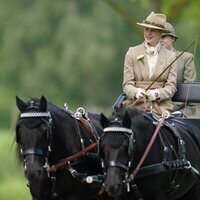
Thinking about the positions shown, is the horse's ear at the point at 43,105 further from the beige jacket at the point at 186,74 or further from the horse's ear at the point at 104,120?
the beige jacket at the point at 186,74

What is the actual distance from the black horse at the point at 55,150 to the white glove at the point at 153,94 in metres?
0.75

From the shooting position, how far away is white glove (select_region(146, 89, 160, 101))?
43.1 feet

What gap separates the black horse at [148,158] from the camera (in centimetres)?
1153

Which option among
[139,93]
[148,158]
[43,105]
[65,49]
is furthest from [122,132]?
[65,49]

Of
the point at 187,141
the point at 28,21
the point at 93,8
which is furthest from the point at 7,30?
the point at 187,141

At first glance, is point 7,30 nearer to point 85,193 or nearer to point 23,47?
point 23,47

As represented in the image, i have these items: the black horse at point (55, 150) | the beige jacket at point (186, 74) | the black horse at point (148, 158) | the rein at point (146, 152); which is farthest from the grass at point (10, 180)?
the rein at point (146, 152)

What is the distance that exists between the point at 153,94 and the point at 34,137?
6.29 feet

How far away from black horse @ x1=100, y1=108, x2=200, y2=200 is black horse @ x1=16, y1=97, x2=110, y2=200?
0.63 m

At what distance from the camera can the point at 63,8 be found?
178ft

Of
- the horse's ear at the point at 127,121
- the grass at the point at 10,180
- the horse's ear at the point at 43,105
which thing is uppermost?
the horse's ear at the point at 43,105

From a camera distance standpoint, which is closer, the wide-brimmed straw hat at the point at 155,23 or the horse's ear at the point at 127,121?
the horse's ear at the point at 127,121

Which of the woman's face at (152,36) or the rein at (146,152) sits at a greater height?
the woman's face at (152,36)

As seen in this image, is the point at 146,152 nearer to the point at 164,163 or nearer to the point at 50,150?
the point at 164,163
